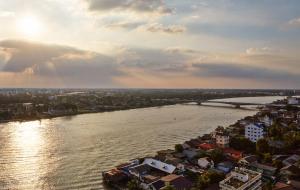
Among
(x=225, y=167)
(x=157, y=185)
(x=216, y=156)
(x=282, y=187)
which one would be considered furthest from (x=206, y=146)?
(x=282, y=187)

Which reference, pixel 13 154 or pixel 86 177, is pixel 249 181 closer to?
pixel 86 177

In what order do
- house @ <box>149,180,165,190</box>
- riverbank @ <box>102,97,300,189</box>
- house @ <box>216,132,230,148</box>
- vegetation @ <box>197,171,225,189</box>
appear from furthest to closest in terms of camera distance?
1. house @ <box>216,132,230,148</box>
2. riverbank @ <box>102,97,300,189</box>
3. house @ <box>149,180,165,190</box>
4. vegetation @ <box>197,171,225,189</box>

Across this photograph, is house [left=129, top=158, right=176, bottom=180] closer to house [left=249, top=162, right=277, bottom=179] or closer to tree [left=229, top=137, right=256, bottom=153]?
house [left=249, top=162, right=277, bottom=179]

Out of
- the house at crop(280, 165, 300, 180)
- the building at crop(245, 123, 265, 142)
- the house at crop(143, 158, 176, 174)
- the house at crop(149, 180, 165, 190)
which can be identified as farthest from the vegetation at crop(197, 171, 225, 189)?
the building at crop(245, 123, 265, 142)

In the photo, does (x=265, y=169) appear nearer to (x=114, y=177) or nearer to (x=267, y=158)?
(x=267, y=158)

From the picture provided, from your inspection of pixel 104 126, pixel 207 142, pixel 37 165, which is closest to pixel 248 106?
pixel 104 126

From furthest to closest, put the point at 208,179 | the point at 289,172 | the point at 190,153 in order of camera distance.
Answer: the point at 190,153 → the point at 289,172 → the point at 208,179
